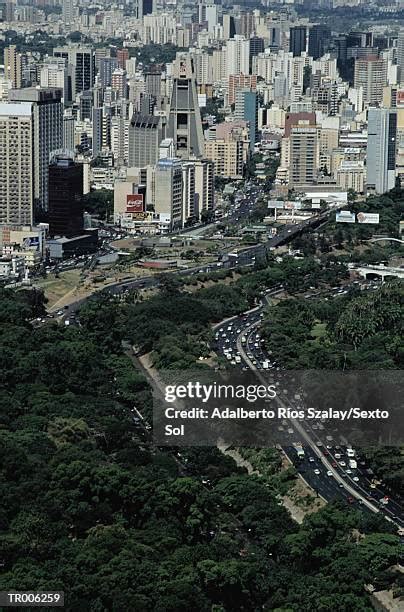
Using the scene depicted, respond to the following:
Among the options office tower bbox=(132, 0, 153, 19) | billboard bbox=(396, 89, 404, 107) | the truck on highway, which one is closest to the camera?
the truck on highway

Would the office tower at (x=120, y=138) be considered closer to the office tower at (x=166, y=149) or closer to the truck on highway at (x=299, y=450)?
the office tower at (x=166, y=149)

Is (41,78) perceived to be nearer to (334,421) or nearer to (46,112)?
(46,112)

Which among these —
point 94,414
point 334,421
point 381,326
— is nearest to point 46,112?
point 381,326

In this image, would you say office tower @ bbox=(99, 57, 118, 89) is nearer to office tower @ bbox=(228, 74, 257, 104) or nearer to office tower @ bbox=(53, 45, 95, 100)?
office tower @ bbox=(53, 45, 95, 100)

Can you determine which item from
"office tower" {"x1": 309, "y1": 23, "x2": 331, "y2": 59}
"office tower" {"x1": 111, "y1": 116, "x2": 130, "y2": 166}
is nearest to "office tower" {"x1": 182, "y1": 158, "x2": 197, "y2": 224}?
"office tower" {"x1": 111, "y1": 116, "x2": 130, "y2": 166}

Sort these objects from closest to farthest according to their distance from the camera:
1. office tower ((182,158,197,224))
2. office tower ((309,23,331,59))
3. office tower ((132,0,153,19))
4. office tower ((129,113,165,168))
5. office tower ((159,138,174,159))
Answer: office tower ((182,158,197,224))
office tower ((159,138,174,159))
office tower ((129,113,165,168))
office tower ((309,23,331,59))
office tower ((132,0,153,19))

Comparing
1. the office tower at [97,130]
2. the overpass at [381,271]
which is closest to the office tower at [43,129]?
the overpass at [381,271]
